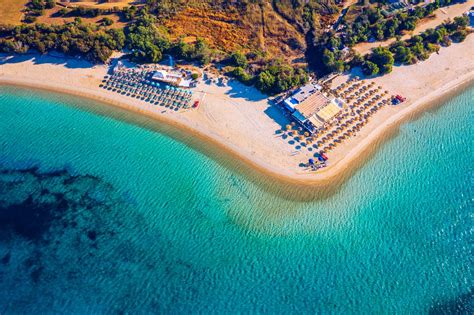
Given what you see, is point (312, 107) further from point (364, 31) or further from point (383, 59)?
point (364, 31)

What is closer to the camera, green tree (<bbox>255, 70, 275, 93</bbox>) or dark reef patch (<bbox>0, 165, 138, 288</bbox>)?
dark reef patch (<bbox>0, 165, 138, 288</bbox>)

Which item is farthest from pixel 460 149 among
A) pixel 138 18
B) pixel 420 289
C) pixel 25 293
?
pixel 25 293

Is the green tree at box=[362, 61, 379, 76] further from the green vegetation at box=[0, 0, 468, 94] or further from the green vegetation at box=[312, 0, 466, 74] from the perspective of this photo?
the green vegetation at box=[312, 0, 466, 74]

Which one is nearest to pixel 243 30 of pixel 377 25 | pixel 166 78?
pixel 166 78

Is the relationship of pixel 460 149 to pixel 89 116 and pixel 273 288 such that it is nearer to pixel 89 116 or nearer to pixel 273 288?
pixel 273 288

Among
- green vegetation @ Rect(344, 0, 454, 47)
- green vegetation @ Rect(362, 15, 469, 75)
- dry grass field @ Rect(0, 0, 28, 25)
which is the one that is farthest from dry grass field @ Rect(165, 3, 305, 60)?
dry grass field @ Rect(0, 0, 28, 25)

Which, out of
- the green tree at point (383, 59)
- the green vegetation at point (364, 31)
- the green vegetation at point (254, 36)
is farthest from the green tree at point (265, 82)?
the green tree at point (383, 59)

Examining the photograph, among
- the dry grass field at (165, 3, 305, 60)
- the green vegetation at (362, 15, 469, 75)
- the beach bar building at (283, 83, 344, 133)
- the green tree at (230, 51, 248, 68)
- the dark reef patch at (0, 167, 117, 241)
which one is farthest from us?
the dry grass field at (165, 3, 305, 60)
